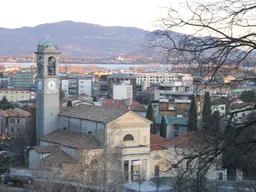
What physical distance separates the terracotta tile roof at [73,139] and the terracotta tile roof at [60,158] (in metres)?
0.52

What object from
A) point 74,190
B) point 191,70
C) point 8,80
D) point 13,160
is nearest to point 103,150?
point 74,190

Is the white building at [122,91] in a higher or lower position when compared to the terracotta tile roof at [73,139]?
lower

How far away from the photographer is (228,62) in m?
6.22

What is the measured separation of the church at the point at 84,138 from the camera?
26938mm

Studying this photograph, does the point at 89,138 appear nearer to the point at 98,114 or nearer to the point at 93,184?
the point at 98,114

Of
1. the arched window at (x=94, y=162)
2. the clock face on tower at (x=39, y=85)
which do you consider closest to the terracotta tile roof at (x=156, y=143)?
the arched window at (x=94, y=162)

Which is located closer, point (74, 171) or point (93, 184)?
point (93, 184)

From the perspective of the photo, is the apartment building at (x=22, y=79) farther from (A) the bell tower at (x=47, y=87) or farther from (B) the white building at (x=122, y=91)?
(A) the bell tower at (x=47, y=87)

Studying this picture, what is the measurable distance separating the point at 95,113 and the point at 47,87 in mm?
3116

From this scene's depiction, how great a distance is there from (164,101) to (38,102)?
19388mm

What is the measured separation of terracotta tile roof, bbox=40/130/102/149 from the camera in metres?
28.3

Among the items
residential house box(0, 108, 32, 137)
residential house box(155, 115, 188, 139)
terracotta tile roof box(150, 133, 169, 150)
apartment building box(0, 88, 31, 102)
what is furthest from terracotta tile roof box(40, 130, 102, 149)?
apartment building box(0, 88, 31, 102)

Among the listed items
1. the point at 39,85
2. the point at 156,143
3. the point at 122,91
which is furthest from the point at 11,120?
the point at 122,91

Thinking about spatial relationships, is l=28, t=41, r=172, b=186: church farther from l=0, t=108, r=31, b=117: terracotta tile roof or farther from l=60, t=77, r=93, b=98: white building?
l=60, t=77, r=93, b=98: white building
